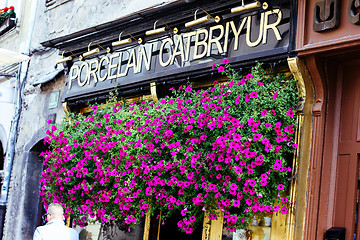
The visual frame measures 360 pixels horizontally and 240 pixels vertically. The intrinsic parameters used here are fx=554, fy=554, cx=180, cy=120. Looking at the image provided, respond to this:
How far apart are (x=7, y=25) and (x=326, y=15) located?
8169 millimetres

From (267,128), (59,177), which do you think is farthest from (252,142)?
(59,177)

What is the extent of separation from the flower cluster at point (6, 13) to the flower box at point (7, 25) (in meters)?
0.08

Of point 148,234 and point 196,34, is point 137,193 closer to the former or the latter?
point 148,234

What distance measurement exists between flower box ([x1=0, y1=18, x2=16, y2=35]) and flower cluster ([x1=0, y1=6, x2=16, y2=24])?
0.08 metres

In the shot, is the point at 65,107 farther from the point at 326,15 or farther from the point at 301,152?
the point at 326,15

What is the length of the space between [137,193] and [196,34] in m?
1.89

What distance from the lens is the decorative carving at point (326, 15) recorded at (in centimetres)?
462

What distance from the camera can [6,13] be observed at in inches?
449

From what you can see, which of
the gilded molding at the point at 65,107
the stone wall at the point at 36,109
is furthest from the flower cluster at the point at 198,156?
the stone wall at the point at 36,109

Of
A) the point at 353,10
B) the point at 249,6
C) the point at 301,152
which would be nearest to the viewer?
the point at 353,10

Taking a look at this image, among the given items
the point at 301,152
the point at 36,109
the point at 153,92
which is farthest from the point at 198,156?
the point at 36,109

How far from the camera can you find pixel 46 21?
9891 millimetres

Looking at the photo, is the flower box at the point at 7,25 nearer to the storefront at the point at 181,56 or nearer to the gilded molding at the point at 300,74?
the storefront at the point at 181,56

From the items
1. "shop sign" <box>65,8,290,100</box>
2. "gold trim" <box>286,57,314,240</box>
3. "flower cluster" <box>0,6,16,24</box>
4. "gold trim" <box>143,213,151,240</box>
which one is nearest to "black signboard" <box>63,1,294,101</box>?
"shop sign" <box>65,8,290,100</box>
